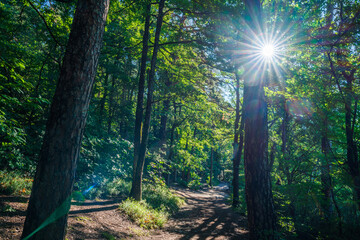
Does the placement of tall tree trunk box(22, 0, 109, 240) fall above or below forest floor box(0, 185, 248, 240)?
above

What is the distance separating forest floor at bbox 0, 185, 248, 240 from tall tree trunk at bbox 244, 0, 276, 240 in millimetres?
2940

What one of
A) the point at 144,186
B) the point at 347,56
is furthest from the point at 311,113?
the point at 144,186

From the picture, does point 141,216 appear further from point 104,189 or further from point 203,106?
point 203,106

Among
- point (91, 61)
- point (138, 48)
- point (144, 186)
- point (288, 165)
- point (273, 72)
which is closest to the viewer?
point (91, 61)

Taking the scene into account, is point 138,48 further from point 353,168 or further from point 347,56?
point 353,168

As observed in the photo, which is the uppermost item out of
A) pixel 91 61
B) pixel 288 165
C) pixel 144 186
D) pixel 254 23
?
pixel 254 23

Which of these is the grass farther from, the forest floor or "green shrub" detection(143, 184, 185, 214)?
the forest floor

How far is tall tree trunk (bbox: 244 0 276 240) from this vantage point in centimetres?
437

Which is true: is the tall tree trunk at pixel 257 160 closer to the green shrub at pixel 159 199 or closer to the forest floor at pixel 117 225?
the forest floor at pixel 117 225

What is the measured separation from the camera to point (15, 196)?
19.2ft

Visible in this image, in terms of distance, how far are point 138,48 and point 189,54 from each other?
10.3 ft

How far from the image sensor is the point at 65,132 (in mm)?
2670

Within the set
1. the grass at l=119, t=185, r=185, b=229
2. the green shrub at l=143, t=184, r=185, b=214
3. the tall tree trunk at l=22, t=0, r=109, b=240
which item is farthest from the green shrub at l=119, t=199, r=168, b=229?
the tall tree trunk at l=22, t=0, r=109, b=240

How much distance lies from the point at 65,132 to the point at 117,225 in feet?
16.6
